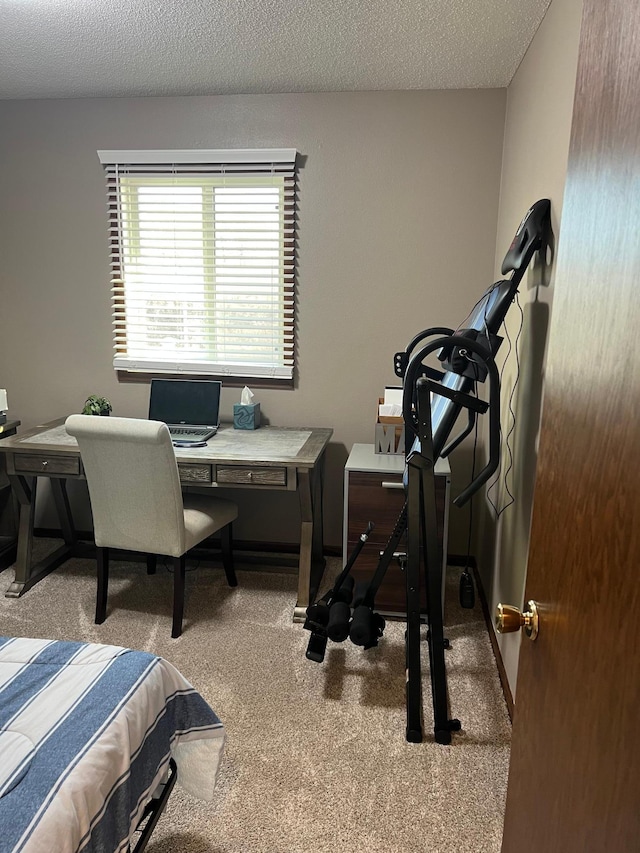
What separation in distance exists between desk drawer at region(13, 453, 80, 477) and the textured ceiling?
177 cm

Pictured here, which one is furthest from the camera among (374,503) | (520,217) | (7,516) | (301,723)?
(7,516)

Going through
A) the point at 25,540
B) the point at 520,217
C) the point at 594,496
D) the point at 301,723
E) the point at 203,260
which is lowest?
the point at 301,723

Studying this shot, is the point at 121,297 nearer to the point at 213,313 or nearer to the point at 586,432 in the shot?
the point at 213,313

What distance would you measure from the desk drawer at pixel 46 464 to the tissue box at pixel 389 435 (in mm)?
1435

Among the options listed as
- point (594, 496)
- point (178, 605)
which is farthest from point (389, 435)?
point (594, 496)

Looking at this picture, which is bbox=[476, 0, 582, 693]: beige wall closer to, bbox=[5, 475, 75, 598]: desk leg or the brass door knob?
the brass door knob

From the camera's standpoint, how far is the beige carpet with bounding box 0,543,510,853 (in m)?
1.67

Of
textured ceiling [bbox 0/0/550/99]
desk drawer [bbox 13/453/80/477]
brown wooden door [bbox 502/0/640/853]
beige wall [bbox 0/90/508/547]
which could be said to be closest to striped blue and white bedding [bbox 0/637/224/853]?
brown wooden door [bbox 502/0/640/853]

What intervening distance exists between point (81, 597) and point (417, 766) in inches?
72.5

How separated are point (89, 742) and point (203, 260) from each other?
2556mm

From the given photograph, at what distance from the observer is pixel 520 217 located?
7.86ft

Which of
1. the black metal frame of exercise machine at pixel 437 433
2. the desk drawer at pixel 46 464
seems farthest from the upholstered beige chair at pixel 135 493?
the black metal frame of exercise machine at pixel 437 433

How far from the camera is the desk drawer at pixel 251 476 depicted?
2.71 metres

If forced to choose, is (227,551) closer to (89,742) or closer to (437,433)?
(437,433)
